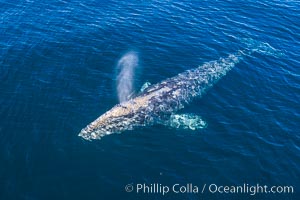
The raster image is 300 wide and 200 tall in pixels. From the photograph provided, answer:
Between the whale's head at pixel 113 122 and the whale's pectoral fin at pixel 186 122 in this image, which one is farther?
the whale's pectoral fin at pixel 186 122

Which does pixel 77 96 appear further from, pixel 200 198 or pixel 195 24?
pixel 195 24

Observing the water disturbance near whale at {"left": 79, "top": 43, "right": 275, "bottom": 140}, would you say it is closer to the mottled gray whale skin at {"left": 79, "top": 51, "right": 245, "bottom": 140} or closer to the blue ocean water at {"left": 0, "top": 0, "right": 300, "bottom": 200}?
the mottled gray whale skin at {"left": 79, "top": 51, "right": 245, "bottom": 140}

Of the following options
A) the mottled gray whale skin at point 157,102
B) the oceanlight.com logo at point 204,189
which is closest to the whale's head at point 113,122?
the mottled gray whale skin at point 157,102

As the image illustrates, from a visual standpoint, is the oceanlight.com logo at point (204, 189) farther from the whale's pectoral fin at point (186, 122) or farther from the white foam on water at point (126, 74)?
the white foam on water at point (126, 74)

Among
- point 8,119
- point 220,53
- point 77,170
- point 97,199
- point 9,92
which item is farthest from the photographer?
point 220,53

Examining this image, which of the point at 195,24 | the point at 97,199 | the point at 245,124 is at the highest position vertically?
the point at 195,24

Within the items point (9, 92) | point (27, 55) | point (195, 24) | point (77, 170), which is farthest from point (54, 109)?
point (195, 24)

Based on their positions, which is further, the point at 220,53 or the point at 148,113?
the point at 220,53
